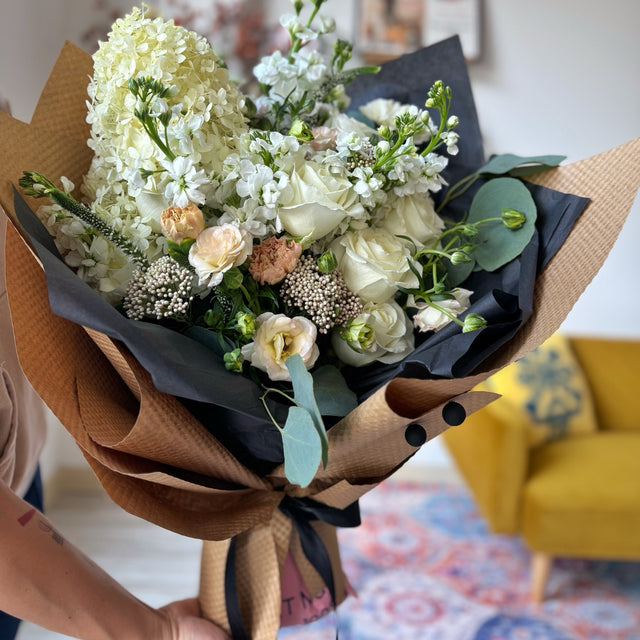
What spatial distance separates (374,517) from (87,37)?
2.27 m

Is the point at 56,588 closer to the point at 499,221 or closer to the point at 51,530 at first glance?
the point at 51,530

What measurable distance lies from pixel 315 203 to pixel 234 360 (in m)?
0.16

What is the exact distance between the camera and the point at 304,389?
22.9 inches

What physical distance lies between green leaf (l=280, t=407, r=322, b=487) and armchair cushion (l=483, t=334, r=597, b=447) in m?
1.97

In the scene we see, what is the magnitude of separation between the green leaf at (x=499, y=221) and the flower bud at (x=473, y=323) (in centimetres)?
13

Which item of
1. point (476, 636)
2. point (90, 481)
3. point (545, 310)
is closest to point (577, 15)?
point (476, 636)

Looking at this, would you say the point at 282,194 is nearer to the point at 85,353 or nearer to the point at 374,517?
the point at 85,353

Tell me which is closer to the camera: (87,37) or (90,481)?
(87,37)

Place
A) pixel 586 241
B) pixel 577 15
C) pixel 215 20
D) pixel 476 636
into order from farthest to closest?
pixel 577 15, pixel 215 20, pixel 476 636, pixel 586 241

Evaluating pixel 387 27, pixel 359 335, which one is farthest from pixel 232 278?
pixel 387 27

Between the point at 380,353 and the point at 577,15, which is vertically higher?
the point at 577,15

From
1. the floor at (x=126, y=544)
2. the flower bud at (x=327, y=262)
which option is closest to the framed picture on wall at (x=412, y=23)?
the floor at (x=126, y=544)

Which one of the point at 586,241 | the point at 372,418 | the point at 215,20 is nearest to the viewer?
the point at 372,418

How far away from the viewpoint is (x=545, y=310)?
69cm
